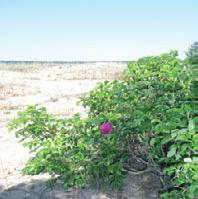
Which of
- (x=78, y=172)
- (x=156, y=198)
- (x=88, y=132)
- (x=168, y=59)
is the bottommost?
(x=156, y=198)

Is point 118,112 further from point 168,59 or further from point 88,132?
point 168,59

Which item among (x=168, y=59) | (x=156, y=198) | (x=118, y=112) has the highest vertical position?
(x=168, y=59)

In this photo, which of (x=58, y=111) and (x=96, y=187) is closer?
(x=96, y=187)

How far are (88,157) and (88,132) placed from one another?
1.19 ft

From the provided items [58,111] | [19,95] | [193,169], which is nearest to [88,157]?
[193,169]

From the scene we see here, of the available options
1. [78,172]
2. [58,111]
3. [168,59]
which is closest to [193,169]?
[78,172]

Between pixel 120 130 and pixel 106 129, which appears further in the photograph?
pixel 120 130

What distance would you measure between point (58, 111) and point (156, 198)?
285 inches

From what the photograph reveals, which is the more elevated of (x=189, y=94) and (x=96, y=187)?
(x=189, y=94)

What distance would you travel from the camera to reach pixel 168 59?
533cm

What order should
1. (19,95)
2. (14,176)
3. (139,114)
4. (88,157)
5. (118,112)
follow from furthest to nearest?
(19,95), (14,176), (88,157), (118,112), (139,114)

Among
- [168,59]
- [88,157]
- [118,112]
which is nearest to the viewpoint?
[118,112]

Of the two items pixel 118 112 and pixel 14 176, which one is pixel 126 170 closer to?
pixel 118 112

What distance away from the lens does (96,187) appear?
5234 mm
